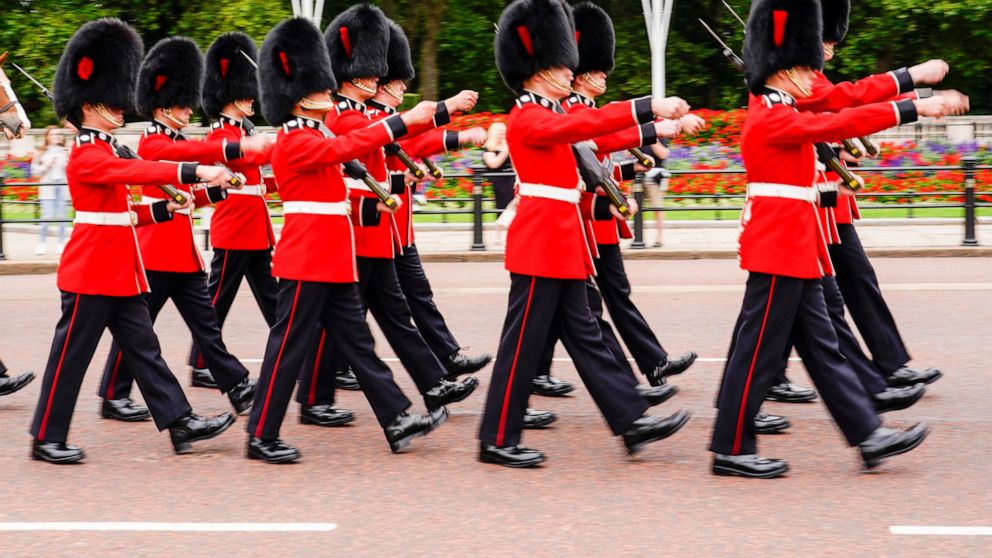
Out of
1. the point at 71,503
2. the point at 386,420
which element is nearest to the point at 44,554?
the point at 71,503

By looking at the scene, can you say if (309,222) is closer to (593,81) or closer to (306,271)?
(306,271)

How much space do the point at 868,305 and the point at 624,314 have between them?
3.84 feet

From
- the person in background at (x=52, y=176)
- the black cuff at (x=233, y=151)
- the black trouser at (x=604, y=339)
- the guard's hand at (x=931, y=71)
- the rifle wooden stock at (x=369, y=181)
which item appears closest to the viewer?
the guard's hand at (x=931, y=71)

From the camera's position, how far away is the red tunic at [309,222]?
5883 mm

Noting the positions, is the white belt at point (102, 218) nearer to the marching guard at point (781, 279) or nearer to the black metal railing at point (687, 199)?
the marching guard at point (781, 279)

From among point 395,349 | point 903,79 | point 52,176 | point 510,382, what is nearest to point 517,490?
point 510,382

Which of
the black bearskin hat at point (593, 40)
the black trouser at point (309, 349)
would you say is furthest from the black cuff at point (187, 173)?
the black bearskin hat at point (593, 40)

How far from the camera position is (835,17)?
7.23 m

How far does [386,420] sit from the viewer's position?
5.97 meters

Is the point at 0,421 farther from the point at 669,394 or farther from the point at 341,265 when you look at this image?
the point at 669,394

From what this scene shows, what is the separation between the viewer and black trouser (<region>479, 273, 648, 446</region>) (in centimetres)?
575

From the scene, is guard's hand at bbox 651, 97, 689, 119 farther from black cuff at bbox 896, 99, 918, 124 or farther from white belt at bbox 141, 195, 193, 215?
white belt at bbox 141, 195, 193, 215

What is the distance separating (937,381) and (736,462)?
2.35m

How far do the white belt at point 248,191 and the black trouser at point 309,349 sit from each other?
66.3 inches
